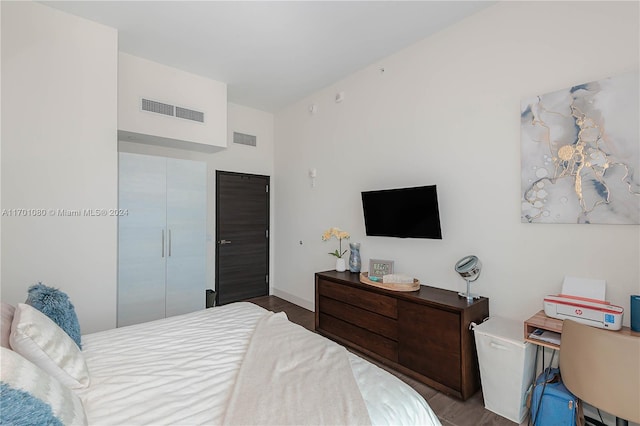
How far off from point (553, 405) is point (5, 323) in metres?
2.88

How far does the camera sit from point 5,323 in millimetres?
1336

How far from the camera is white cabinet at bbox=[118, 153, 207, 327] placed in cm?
308

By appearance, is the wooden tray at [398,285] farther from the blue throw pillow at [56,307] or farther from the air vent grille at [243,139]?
the air vent grille at [243,139]

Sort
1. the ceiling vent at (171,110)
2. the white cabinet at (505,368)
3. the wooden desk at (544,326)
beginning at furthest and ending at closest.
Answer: the ceiling vent at (171,110)
the white cabinet at (505,368)
the wooden desk at (544,326)

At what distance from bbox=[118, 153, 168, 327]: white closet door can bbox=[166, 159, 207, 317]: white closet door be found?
0.25 ft

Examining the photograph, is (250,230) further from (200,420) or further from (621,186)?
(621,186)

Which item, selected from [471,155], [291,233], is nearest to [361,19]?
[471,155]

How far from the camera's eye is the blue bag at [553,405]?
173 cm

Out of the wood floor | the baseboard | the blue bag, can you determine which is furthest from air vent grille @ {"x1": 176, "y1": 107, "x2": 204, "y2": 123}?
the blue bag

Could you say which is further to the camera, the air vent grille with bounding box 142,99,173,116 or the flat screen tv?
the air vent grille with bounding box 142,99,173,116

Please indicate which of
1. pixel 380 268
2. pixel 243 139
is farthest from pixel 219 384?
pixel 243 139

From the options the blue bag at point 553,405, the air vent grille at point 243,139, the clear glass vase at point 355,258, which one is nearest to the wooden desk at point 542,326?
the blue bag at point 553,405

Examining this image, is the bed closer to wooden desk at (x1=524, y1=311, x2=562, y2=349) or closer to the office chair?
the office chair

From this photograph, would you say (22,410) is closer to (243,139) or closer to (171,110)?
(171,110)
